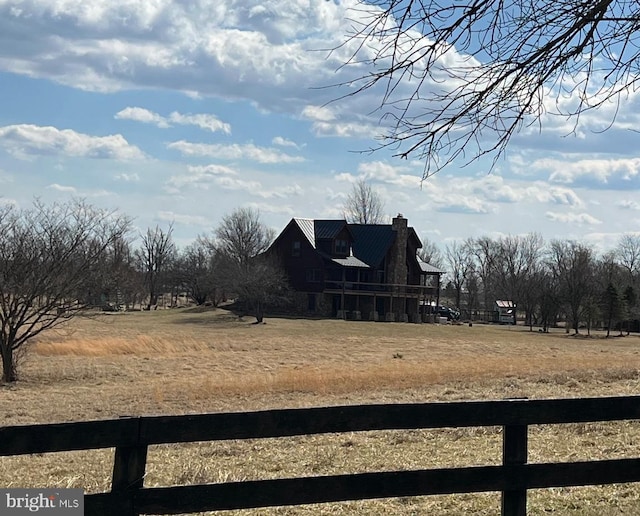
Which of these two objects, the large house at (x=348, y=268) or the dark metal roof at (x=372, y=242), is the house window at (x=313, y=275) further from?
the dark metal roof at (x=372, y=242)

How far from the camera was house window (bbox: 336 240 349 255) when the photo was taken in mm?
75438

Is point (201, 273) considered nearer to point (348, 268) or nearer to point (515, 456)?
point (348, 268)

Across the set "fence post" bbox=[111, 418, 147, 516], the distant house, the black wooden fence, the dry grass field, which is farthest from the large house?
"fence post" bbox=[111, 418, 147, 516]

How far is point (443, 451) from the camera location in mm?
10180

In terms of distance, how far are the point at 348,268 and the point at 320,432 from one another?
69.7 meters

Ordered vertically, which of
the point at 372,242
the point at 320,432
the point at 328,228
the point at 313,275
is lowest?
the point at 320,432

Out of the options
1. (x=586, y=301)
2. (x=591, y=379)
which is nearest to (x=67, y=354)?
(x=591, y=379)

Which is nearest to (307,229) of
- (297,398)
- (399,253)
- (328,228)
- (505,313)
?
(328,228)

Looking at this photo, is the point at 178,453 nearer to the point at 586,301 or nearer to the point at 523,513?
the point at 523,513

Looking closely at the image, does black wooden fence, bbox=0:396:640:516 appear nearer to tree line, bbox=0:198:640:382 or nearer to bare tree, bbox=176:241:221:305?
tree line, bbox=0:198:640:382

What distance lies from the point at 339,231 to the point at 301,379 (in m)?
51.9

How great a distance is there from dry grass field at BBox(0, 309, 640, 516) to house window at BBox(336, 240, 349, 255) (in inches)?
1025

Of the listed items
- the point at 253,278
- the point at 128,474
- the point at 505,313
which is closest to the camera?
the point at 128,474

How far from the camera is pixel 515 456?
5.30m
